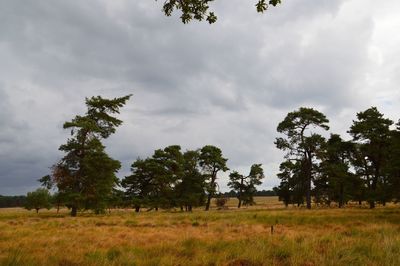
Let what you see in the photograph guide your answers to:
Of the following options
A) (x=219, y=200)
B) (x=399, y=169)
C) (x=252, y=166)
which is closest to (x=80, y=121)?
(x=399, y=169)

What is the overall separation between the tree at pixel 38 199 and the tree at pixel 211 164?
142 ft

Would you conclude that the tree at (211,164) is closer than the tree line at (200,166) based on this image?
No

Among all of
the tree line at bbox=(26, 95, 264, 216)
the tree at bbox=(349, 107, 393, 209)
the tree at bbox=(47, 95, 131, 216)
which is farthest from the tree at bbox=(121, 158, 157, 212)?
the tree at bbox=(349, 107, 393, 209)

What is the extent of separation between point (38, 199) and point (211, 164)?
1797 inches

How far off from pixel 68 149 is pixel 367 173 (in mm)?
37992

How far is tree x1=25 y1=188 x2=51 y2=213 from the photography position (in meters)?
85.1

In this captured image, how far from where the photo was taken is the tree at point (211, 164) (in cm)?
6319

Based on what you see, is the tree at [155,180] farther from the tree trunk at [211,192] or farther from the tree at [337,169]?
the tree at [337,169]

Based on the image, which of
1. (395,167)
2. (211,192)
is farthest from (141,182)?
(395,167)

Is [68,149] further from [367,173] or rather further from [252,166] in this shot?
[252,166]

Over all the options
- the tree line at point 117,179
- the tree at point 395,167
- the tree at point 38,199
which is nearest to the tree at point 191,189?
the tree line at point 117,179

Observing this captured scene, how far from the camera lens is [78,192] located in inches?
1535

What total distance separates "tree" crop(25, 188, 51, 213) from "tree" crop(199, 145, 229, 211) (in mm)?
43362

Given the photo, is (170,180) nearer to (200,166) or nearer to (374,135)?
(200,166)
